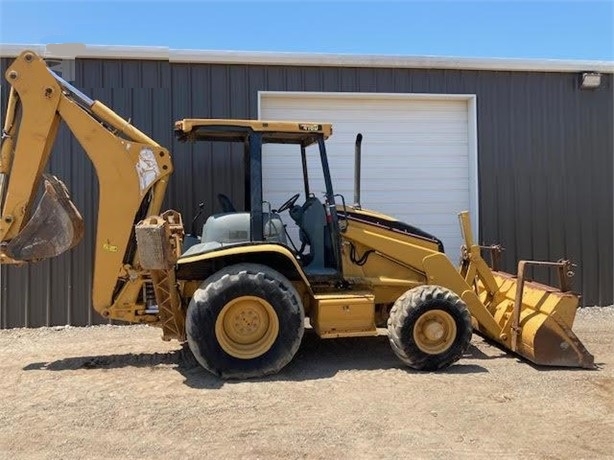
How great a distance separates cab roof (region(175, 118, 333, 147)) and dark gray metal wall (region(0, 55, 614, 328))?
2.43 metres

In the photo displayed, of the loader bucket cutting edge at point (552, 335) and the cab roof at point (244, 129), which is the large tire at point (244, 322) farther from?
the loader bucket cutting edge at point (552, 335)

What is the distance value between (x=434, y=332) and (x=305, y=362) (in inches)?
57.7

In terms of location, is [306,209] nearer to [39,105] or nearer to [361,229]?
[361,229]

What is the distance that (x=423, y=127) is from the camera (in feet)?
32.7

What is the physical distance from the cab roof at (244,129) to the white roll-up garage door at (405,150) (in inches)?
112

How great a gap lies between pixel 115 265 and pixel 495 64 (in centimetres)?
699

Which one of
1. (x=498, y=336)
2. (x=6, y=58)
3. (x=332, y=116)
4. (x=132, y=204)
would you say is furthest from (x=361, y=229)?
(x=6, y=58)

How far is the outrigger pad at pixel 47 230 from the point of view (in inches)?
248

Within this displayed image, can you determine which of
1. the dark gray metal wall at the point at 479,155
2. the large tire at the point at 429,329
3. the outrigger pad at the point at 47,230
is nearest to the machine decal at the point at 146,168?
the outrigger pad at the point at 47,230

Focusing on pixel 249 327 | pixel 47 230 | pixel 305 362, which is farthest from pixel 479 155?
pixel 47 230

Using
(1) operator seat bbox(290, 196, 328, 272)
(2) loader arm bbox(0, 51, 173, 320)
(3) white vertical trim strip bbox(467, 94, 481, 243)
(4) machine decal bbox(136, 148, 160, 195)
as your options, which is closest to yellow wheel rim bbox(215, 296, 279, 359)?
(1) operator seat bbox(290, 196, 328, 272)

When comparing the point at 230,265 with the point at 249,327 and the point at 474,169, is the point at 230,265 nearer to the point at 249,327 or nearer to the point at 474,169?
the point at 249,327

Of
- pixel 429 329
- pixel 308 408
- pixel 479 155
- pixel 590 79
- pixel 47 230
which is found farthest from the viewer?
pixel 590 79

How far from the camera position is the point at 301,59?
9.27m
